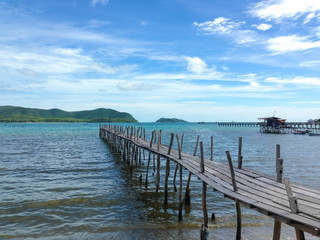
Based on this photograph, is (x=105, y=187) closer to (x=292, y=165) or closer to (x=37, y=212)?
(x=37, y=212)

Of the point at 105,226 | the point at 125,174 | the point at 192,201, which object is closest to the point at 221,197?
the point at 192,201

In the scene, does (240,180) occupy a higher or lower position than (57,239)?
higher

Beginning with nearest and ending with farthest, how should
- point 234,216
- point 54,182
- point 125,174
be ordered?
1. point 234,216
2. point 54,182
3. point 125,174

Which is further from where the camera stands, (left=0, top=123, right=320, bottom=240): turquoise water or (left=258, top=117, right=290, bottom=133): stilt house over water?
(left=258, top=117, right=290, bottom=133): stilt house over water

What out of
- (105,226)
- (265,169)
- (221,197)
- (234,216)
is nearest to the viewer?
(105,226)

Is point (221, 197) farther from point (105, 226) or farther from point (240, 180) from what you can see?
point (105, 226)

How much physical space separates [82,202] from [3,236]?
3866mm

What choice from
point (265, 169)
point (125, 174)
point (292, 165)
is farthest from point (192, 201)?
point (292, 165)

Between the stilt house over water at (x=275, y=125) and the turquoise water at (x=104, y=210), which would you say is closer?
the turquoise water at (x=104, y=210)

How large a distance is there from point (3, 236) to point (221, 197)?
9.76m

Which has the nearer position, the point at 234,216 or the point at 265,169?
the point at 234,216

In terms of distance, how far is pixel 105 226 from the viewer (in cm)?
969

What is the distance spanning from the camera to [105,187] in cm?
1497

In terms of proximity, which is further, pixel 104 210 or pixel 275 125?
pixel 275 125
